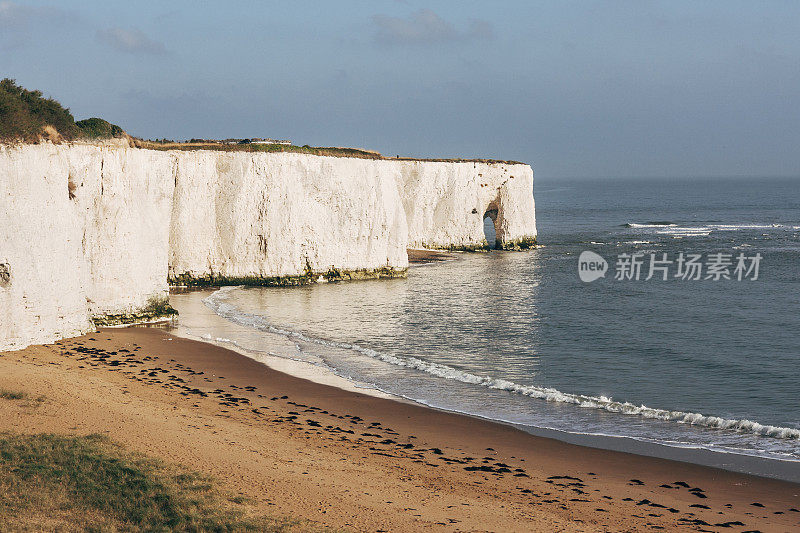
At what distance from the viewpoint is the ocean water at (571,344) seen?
16.0 m

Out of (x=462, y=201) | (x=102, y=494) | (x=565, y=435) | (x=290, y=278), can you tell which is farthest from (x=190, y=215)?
(x=102, y=494)

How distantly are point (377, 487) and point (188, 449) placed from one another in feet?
10.6

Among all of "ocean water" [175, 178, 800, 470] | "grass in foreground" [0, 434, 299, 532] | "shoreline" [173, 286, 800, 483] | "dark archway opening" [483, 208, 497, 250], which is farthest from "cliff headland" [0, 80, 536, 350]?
"grass in foreground" [0, 434, 299, 532]

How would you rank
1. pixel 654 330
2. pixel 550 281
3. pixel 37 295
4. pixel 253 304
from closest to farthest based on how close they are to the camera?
pixel 37 295 → pixel 654 330 → pixel 253 304 → pixel 550 281

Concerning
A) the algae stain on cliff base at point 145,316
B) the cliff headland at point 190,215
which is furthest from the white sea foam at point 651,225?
the algae stain on cliff base at point 145,316

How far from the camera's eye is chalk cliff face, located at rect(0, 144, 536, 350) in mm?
19719

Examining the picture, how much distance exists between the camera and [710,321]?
2752 cm

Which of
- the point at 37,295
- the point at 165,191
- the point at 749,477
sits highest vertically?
the point at 165,191

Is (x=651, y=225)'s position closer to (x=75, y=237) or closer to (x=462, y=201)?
(x=462, y=201)

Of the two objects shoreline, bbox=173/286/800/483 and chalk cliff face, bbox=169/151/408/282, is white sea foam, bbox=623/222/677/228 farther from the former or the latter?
shoreline, bbox=173/286/800/483

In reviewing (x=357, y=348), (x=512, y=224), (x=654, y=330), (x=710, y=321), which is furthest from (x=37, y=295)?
(x=512, y=224)

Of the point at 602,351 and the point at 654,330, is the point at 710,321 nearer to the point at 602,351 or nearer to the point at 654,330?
the point at 654,330

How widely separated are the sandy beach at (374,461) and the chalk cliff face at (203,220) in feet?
9.87

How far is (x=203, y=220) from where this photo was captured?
36.6 meters
